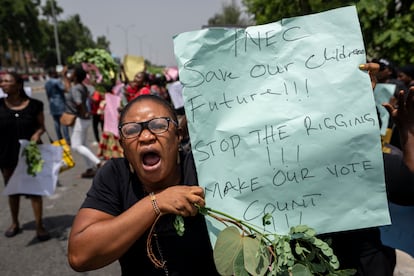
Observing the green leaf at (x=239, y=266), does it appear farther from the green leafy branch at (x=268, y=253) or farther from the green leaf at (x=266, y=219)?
the green leaf at (x=266, y=219)

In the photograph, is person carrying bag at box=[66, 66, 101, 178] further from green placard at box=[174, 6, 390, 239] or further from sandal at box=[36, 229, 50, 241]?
green placard at box=[174, 6, 390, 239]

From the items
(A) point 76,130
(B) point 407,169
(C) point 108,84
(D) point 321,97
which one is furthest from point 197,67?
(C) point 108,84

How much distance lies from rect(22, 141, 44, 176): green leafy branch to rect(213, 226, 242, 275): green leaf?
3.06 m

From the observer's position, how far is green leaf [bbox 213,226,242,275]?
118 centimetres

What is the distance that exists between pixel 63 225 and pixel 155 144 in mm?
3331

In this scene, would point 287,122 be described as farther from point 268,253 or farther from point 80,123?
point 80,123

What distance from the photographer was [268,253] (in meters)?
1.21

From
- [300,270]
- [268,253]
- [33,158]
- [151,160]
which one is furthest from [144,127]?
[33,158]

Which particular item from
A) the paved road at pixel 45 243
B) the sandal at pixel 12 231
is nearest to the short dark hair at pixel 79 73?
the paved road at pixel 45 243

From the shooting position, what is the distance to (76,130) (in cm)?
597

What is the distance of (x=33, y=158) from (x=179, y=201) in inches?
120

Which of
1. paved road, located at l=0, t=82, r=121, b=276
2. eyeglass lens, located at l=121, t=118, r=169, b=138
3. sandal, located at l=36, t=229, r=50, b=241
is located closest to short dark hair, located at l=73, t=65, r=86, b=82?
paved road, located at l=0, t=82, r=121, b=276

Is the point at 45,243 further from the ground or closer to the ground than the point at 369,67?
closer to the ground

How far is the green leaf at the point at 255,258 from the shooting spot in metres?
1.14
